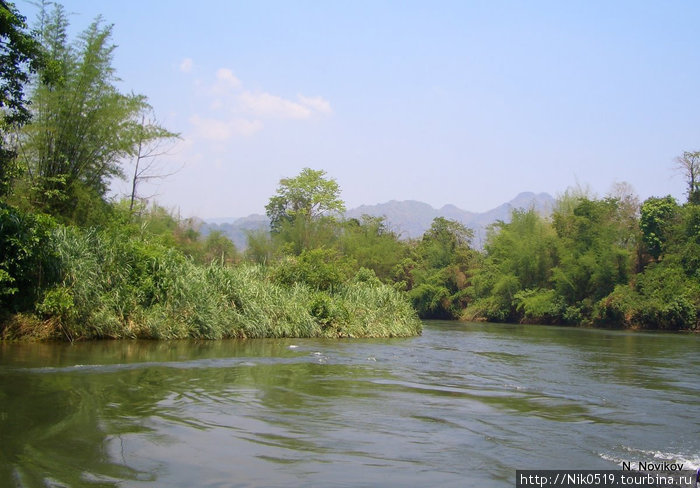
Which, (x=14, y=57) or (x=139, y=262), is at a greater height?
(x=14, y=57)

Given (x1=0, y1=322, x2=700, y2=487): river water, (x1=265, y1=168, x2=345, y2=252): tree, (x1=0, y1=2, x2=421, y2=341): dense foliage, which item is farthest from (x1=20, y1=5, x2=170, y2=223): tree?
(x1=265, y1=168, x2=345, y2=252): tree

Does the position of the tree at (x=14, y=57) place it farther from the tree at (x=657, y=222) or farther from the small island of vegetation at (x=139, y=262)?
the tree at (x=657, y=222)

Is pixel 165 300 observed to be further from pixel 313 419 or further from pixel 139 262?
pixel 313 419

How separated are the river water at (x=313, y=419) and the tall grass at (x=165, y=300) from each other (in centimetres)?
134

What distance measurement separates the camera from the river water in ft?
16.8

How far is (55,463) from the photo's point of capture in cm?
491

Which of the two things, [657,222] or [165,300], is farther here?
[657,222]

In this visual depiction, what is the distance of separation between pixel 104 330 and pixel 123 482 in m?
11.7

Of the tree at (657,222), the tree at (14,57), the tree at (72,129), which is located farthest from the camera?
the tree at (657,222)

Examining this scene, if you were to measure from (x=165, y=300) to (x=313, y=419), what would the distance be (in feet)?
35.2

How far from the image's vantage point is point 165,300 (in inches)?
665

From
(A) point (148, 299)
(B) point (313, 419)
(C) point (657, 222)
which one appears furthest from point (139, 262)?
(C) point (657, 222)

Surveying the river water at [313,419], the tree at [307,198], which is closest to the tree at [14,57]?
the river water at [313,419]

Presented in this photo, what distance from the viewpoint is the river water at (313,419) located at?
16.8ft
